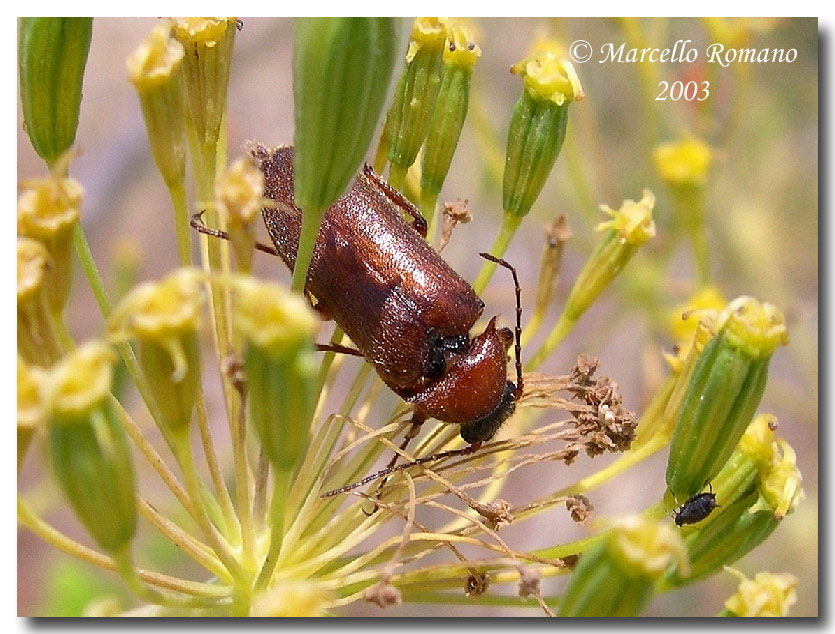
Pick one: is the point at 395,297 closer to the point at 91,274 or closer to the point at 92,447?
the point at 91,274

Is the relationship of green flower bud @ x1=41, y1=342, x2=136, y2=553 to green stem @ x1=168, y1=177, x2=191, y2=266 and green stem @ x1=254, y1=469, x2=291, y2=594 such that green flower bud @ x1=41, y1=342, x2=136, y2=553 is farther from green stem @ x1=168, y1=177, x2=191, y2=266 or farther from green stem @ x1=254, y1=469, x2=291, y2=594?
green stem @ x1=168, y1=177, x2=191, y2=266

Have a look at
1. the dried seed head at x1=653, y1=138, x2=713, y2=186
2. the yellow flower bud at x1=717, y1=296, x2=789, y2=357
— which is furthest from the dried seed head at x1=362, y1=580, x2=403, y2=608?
the dried seed head at x1=653, y1=138, x2=713, y2=186

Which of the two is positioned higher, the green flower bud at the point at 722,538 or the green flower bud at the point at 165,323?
the green flower bud at the point at 165,323

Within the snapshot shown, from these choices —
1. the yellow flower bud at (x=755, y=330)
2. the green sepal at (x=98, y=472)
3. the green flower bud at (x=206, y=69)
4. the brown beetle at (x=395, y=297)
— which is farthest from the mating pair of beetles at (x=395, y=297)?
the green sepal at (x=98, y=472)

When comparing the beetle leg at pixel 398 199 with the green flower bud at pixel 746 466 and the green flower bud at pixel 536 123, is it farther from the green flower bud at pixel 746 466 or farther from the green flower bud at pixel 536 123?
the green flower bud at pixel 746 466

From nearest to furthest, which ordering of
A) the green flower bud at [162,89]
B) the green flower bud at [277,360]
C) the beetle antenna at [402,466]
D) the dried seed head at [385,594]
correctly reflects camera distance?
the green flower bud at [277,360] < the dried seed head at [385,594] < the green flower bud at [162,89] < the beetle antenna at [402,466]

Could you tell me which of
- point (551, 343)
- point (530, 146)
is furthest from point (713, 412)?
point (530, 146)

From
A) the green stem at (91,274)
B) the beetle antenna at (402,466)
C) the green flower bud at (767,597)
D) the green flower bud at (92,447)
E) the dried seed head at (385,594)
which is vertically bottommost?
the green flower bud at (767,597)

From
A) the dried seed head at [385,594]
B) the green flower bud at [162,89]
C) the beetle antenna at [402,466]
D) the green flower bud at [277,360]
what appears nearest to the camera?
A: the green flower bud at [277,360]
